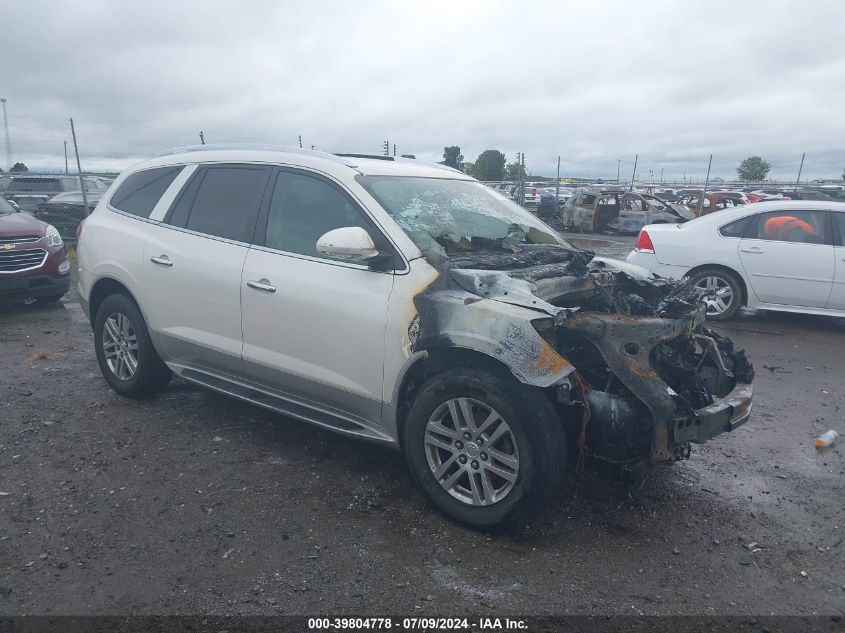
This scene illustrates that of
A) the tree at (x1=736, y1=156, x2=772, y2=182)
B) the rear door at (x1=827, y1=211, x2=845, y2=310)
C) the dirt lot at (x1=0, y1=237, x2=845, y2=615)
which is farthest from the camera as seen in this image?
the tree at (x1=736, y1=156, x2=772, y2=182)

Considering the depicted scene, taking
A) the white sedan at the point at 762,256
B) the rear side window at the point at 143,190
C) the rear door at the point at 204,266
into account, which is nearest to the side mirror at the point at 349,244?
the rear door at the point at 204,266

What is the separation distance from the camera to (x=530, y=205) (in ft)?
103

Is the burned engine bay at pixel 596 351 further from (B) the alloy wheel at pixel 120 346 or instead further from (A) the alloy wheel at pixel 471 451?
(B) the alloy wheel at pixel 120 346

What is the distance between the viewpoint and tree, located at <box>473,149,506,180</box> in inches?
1575

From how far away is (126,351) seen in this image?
505cm

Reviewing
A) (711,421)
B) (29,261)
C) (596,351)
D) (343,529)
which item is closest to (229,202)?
(343,529)

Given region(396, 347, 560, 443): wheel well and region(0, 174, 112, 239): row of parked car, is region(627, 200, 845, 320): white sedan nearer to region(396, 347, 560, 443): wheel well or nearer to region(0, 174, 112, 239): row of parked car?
region(396, 347, 560, 443): wheel well

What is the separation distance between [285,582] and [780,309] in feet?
23.3

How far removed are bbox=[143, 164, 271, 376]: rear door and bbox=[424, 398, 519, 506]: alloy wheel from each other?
1.54 m

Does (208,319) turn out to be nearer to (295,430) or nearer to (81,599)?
(295,430)

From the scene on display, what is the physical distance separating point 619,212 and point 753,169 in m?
45.1

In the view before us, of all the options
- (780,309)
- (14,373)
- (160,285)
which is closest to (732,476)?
(160,285)

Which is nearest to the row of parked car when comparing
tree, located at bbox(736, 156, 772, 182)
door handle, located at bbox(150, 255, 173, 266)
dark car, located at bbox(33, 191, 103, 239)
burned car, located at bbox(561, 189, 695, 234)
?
dark car, located at bbox(33, 191, 103, 239)

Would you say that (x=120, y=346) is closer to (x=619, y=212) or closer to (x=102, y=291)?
(x=102, y=291)
